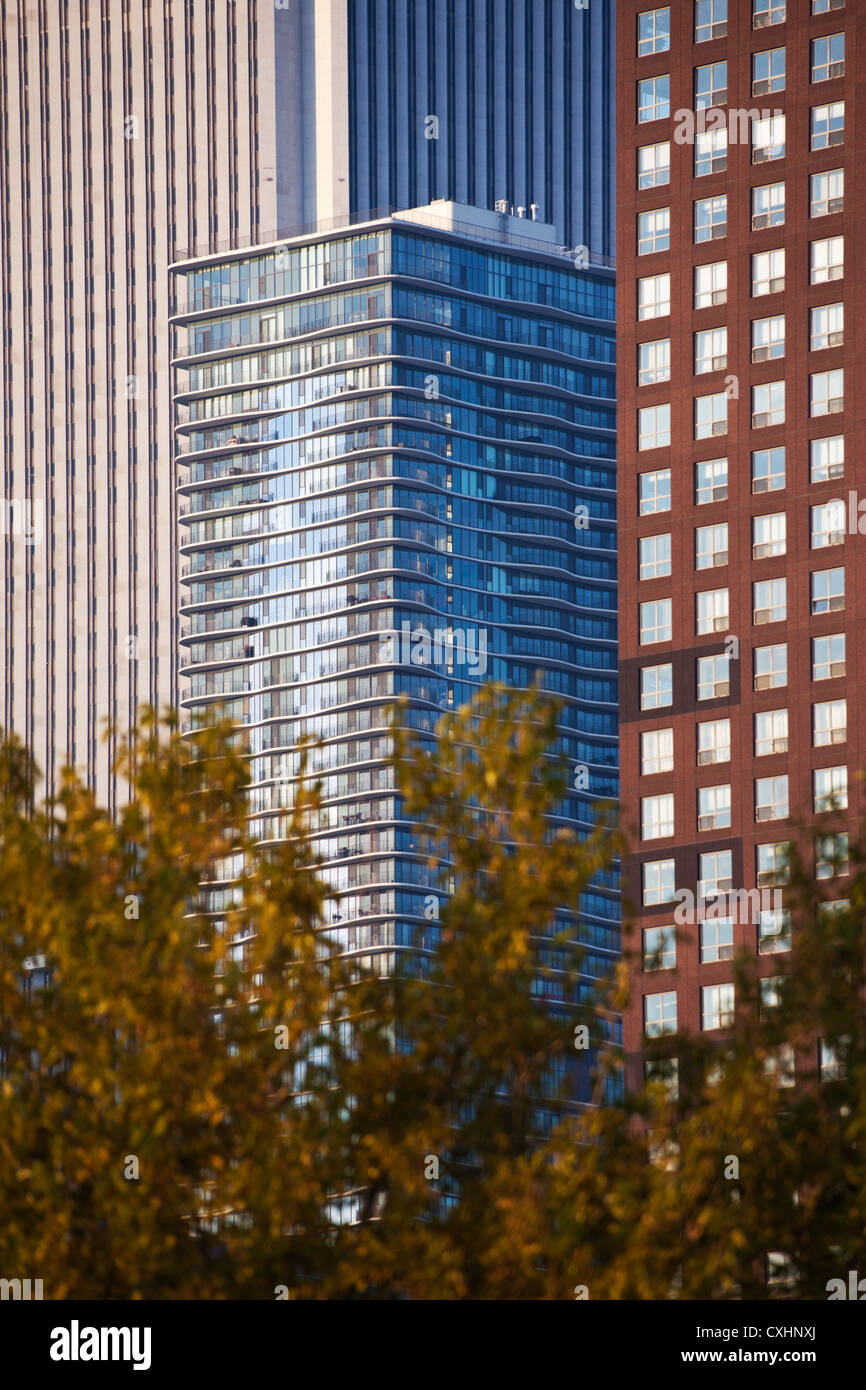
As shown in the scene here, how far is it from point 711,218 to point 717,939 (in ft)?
113

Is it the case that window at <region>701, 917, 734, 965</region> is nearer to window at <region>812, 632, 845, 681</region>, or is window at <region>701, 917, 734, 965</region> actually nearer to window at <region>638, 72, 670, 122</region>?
window at <region>812, 632, 845, 681</region>

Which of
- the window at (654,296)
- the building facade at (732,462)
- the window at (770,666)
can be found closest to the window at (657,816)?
the building facade at (732,462)

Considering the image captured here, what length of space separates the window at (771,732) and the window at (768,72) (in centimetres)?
2961

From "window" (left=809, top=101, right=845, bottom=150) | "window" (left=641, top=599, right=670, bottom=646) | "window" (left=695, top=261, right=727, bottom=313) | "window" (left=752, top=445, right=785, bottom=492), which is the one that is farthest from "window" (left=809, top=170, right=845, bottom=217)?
"window" (left=641, top=599, right=670, bottom=646)

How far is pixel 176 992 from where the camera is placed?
38750 mm

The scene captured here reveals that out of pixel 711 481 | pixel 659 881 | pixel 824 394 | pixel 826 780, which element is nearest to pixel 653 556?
pixel 711 481

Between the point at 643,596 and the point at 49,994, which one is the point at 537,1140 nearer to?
the point at 49,994

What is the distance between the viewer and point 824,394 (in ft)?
455

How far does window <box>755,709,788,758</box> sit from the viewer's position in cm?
13688

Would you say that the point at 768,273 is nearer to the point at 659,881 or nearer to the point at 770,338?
the point at 770,338

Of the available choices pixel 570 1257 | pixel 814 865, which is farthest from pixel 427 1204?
pixel 814 865

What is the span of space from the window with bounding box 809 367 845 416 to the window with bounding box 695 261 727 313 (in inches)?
242

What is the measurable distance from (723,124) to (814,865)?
319 ft
